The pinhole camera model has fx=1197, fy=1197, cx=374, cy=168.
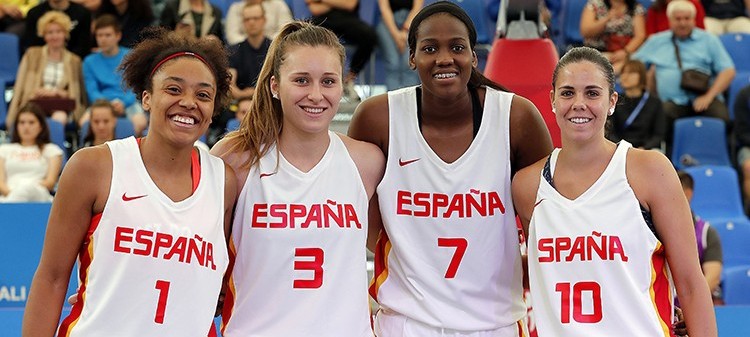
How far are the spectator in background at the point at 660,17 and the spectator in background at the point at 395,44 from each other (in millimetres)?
2031

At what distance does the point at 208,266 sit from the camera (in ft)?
12.2

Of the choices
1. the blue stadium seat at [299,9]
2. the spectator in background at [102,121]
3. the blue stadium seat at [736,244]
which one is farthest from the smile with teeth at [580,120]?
the blue stadium seat at [299,9]

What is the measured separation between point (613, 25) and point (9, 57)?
16.5ft

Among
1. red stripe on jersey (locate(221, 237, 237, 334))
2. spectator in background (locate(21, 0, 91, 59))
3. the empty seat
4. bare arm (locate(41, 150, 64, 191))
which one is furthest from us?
spectator in background (locate(21, 0, 91, 59))

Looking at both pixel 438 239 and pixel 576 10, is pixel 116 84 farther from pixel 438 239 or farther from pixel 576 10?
pixel 438 239

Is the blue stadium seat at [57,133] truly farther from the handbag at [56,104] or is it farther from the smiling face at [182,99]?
the smiling face at [182,99]

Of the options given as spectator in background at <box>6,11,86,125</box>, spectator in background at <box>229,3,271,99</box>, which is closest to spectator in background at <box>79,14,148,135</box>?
spectator in background at <box>6,11,86,125</box>

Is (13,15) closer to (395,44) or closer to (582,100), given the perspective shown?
(395,44)

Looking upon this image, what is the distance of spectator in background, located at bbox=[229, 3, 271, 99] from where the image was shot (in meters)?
9.33

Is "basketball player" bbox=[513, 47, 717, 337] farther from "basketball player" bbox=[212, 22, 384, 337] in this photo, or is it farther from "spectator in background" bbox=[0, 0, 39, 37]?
"spectator in background" bbox=[0, 0, 39, 37]

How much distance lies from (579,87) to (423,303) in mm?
925

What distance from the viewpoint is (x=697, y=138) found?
9305 millimetres

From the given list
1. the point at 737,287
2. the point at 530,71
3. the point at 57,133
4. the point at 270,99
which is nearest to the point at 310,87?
the point at 270,99

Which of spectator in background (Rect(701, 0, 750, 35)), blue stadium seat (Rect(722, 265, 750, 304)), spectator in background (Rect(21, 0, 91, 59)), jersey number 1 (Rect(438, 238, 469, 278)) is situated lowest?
jersey number 1 (Rect(438, 238, 469, 278))
